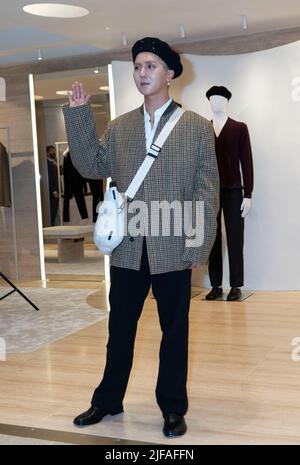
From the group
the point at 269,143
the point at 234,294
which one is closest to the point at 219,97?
the point at 269,143

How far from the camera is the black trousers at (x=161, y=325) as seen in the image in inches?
94.0

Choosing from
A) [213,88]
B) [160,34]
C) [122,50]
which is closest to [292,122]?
[213,88]

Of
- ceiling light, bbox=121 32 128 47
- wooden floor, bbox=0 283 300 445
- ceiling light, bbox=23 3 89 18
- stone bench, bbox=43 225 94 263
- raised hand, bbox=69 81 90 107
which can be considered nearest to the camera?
raised hand, bbox=69 81 90 107

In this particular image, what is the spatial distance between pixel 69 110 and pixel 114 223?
1.48ft

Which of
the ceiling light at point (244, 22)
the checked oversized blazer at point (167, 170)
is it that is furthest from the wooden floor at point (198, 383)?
the ceiling light at point (244, 22)

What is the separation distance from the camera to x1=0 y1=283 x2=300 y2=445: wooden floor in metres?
2.48

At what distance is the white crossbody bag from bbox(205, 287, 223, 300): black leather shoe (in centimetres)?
288

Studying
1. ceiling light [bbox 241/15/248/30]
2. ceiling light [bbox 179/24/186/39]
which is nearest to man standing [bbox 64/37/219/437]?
ceiling light [bbox 241/15/248/30]

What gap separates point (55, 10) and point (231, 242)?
2302 millimetres

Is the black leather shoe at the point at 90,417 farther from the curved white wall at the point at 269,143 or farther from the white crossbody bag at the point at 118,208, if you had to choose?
the curved white wall at the point at 269,143

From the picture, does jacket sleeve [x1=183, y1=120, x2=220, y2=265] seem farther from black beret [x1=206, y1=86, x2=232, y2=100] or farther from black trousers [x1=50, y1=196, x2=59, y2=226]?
black trousers [x1=50, y1=196, x2=59, y2=226]

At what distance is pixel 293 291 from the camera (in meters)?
5.39

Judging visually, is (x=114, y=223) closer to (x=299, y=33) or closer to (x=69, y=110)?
(x=69, y=110)

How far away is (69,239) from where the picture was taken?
6477 millimetres
